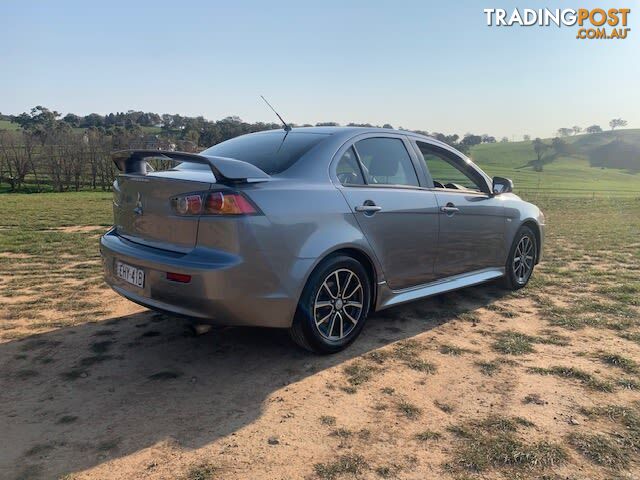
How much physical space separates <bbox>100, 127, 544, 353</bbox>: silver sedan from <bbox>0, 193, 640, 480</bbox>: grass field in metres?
0.42

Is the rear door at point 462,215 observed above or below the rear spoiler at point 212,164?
below

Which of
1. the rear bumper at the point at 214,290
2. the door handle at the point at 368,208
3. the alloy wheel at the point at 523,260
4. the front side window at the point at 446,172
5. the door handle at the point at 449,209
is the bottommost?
the alloy wheel at the point at 523,260

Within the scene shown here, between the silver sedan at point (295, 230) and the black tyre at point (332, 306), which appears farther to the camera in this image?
the black tyre at point (332, 306)

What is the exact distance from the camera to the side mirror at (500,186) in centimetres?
521

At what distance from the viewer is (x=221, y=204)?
120 inches

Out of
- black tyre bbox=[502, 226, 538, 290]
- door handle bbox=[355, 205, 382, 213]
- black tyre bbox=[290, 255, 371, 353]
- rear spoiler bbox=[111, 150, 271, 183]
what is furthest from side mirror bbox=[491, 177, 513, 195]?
rear spoiler bbox=[111, 150, 271, 183]

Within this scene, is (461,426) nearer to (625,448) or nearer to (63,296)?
(625,448)

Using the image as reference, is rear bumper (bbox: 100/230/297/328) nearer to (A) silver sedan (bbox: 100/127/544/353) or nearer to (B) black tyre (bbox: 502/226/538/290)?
(A) silver sedan (bbox: 100/127/544/353)

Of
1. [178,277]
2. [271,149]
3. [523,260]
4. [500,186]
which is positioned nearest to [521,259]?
[523,260]

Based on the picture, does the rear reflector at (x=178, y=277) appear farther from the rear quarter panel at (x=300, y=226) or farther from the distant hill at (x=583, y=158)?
the distant hill at (x=583, y=158)

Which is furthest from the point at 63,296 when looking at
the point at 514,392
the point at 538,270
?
the point at 538,270

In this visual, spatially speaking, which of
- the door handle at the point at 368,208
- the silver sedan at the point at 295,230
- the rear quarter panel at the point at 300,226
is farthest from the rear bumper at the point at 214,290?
the door handle at the point at 368,208

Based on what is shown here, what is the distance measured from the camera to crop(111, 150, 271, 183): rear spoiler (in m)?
3.07

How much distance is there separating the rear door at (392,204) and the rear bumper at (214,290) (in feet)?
2.98
